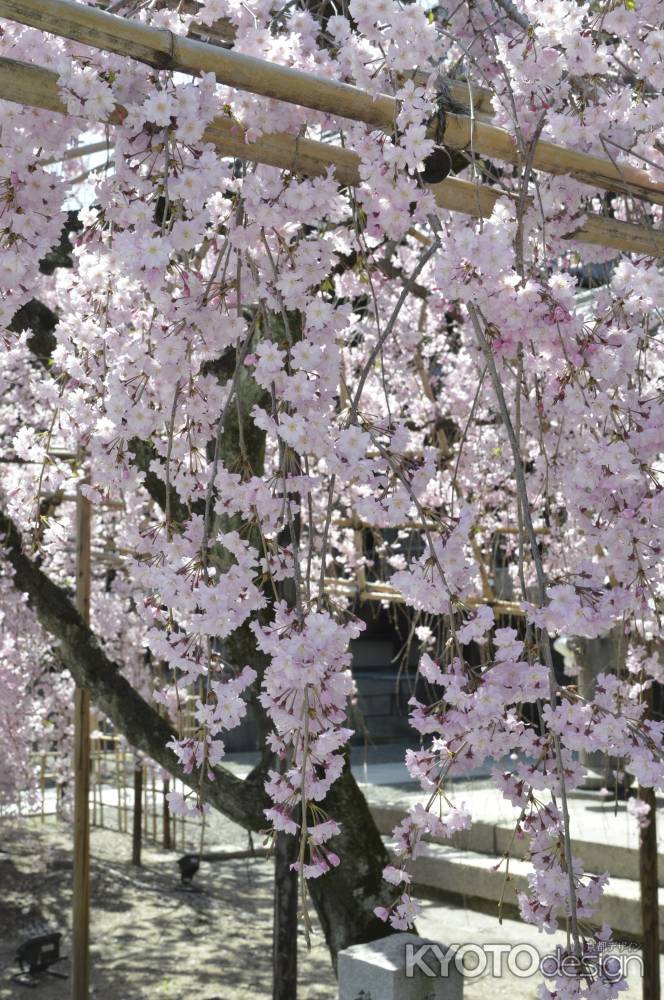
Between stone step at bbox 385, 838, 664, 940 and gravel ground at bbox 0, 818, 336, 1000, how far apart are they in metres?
1.01

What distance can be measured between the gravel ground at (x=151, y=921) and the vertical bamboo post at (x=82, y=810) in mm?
649

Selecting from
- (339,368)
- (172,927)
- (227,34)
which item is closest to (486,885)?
(172,927)

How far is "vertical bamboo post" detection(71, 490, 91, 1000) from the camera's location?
16.8 ft

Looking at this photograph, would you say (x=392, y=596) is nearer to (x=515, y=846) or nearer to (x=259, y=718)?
(x=259, y=718)

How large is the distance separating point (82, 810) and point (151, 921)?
2173 mm

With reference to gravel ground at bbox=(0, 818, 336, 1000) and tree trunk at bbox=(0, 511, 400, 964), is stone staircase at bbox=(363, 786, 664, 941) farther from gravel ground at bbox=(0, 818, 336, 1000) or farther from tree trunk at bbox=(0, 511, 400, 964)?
tree trunk at bbox=(0, 511, 400, 964)

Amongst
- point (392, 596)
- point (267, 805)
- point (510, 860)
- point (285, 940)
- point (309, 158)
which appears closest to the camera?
point (309, 158)

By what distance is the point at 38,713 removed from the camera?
886 cm

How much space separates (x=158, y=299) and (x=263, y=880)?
7218 mm

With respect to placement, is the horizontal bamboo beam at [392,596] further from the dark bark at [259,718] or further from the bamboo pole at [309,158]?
the bamboo pole at [309,158]

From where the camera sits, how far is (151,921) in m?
7.07

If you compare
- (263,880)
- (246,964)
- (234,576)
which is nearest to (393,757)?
(263,880)

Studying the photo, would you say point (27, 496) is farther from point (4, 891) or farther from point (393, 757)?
point (393, 757)

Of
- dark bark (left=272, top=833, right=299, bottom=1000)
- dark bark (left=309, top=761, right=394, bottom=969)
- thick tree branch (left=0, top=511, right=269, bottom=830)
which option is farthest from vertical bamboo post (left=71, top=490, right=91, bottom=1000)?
dark bark (left=309, top=761, right=394, bottom=969)
